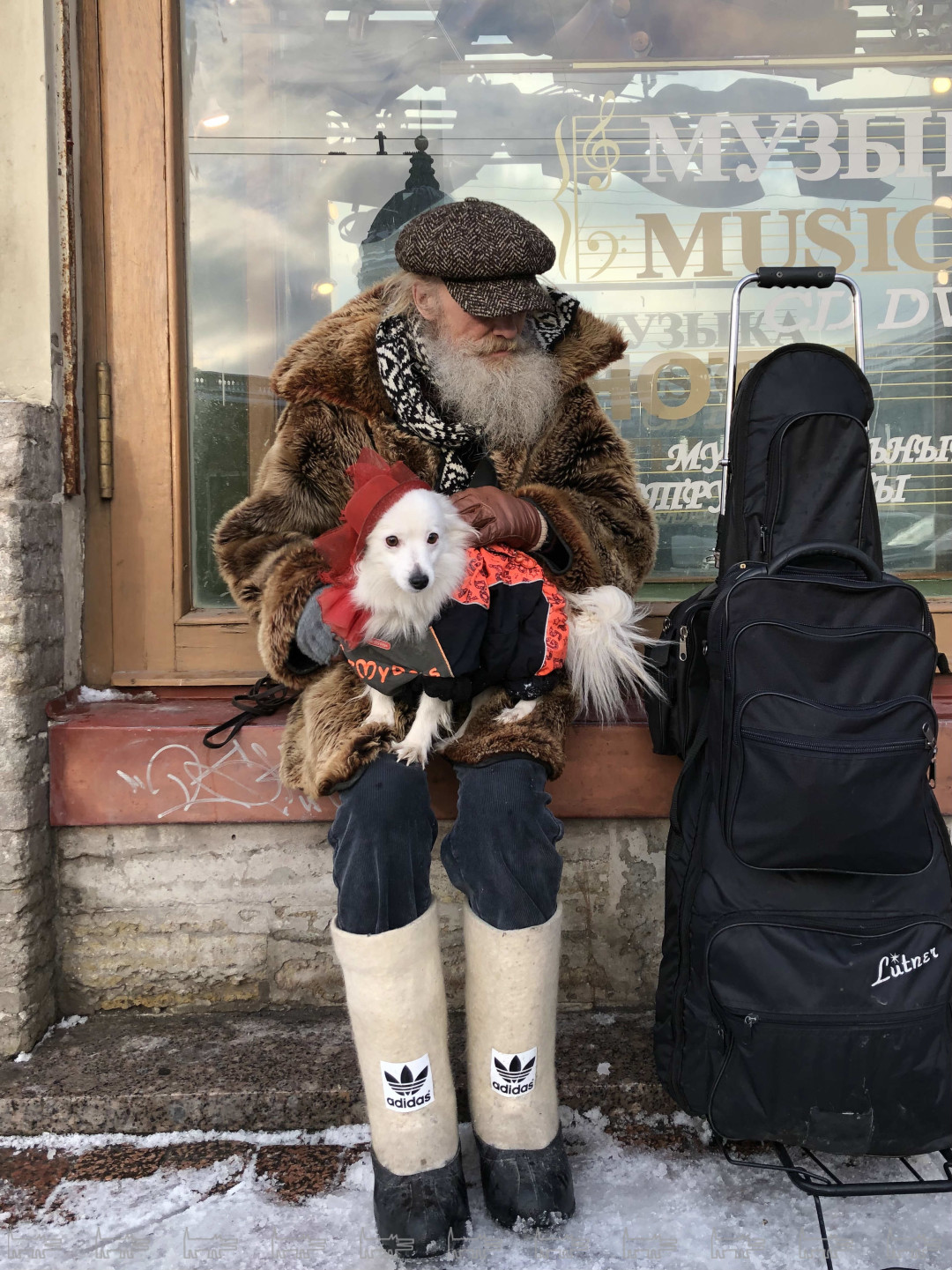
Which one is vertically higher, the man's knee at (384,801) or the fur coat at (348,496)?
the fur coat at (348,496)

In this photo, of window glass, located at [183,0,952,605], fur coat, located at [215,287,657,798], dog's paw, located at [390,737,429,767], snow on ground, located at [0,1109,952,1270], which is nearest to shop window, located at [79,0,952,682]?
window glass, located at [183,0,952,605]

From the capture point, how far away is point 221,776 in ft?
7.75

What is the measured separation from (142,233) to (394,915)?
2060 mm

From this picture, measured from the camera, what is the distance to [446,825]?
7.90 ft

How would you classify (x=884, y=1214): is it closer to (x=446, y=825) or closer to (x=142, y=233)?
(x=446, y=825)

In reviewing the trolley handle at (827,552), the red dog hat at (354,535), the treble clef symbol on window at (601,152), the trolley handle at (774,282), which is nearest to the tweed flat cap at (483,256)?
the trolley handle at (774,282)

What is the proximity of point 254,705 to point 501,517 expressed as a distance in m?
0.91

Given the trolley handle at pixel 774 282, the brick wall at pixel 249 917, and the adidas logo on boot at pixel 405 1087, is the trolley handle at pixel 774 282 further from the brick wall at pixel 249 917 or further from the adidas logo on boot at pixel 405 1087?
the adidas logo on boot at pixel 405 1087

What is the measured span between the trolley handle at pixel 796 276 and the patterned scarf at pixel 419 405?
552 millimetres

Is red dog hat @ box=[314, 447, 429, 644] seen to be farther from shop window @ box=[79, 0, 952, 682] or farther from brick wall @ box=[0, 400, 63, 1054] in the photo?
shop window @ box=[79, 0, 952, 682]

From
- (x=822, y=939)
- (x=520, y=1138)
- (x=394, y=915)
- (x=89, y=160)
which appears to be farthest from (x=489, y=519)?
(x=89, y=160)

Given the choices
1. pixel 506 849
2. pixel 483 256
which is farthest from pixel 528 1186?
pixel 483 256

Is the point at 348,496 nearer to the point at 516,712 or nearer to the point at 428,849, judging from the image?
the point at 516,712

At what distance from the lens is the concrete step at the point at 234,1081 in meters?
2.05
